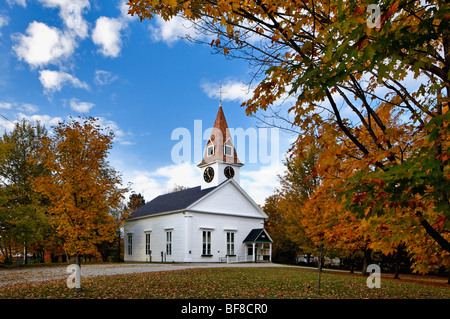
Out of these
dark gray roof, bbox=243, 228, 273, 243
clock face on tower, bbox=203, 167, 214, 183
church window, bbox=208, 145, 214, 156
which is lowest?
dark gray roof, bbox=243, 228, 273, 243

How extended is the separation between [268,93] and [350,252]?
2119 cm

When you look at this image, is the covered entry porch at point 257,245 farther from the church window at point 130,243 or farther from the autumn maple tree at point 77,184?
the autumn maple tree at point 77,184

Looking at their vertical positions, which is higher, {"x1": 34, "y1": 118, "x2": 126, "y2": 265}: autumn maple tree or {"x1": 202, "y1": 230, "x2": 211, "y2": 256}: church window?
{"x1": 34, "y1": 118, "x2": 126, "y2": 265}: autumn maple tree

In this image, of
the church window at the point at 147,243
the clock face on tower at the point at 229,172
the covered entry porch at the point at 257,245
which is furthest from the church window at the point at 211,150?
the church window at the point at 147,243

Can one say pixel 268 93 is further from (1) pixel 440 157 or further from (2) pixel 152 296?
(2) pixel 152 296

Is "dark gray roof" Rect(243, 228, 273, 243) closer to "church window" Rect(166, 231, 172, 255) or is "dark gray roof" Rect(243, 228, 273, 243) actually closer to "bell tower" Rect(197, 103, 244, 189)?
"bell tower" Rect(197, 103, 244, 189)

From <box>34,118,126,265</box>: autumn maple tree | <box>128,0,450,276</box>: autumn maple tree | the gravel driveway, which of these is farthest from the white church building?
<box>128,0,450,276</box>: autumn maple tree

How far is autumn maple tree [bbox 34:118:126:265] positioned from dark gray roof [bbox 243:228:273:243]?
1012 inches

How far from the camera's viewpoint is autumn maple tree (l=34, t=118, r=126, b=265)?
11.4m

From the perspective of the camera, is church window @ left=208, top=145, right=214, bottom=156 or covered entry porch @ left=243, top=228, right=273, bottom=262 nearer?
covered entry porch @ left=243, top=228, right=273, bottom=262

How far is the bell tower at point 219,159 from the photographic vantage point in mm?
37969

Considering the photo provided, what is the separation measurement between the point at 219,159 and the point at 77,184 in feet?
87.9

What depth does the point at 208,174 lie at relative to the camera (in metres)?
38.8

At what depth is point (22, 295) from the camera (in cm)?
1005
